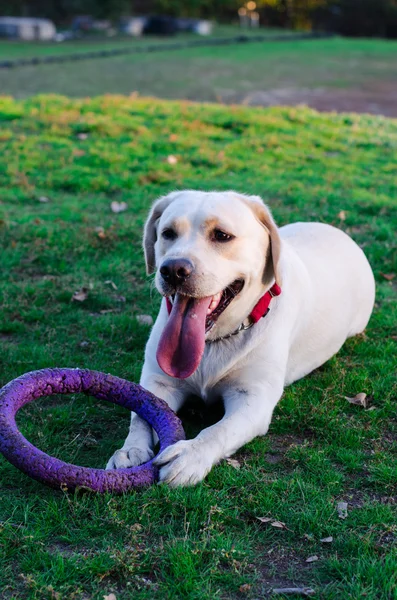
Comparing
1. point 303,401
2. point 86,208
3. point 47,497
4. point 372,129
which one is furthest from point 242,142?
point 47,497

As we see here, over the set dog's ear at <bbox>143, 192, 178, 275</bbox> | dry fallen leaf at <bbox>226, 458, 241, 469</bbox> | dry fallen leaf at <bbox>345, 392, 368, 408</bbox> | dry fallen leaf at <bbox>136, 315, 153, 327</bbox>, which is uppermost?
dog's ear at <bbox>143, 192, 178, 275</bbox>

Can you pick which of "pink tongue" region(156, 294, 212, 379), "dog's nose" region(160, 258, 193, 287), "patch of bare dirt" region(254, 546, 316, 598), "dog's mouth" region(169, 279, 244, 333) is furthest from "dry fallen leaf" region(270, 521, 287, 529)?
"dog's nose" region(160, 258, 193, 287)

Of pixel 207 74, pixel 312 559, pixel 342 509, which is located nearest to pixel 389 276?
pixel 342 509

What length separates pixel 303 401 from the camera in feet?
14.3

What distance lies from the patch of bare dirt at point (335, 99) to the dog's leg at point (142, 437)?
12.1 meters

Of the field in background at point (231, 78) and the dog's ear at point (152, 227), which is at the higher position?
the dog's ear at point (152, 227)

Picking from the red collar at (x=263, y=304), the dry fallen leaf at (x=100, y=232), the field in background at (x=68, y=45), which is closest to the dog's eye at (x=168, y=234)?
the red collar at (x=263, y=304)

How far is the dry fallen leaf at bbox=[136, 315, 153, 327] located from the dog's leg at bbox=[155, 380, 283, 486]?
154 centimetres

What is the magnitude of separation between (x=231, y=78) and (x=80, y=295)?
52.8 feet

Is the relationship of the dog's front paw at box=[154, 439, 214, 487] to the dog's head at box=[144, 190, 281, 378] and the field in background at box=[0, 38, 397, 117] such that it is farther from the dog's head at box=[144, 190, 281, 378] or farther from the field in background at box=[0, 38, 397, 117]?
the field in background at box=[0, 38, 397, 117]

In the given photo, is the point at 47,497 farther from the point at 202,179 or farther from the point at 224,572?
the point at 202,179

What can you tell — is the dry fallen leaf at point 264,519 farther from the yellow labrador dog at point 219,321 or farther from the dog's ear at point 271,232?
the dog's ear at point 271,232

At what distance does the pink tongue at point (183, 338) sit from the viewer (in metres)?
3.77

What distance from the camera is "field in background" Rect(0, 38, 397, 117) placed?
1655 centimetres
